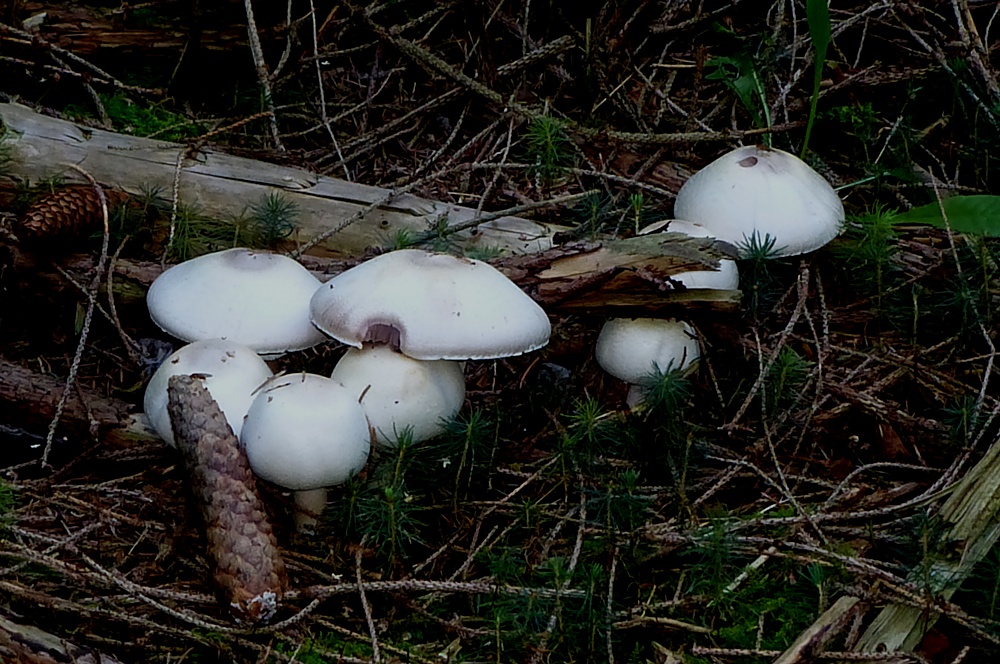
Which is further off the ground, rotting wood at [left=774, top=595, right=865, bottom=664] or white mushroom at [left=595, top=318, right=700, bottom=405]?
white mushroom at [left=595, top=318, right=700, bottom=405]

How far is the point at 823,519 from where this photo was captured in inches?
98.1

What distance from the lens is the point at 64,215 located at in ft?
10.4

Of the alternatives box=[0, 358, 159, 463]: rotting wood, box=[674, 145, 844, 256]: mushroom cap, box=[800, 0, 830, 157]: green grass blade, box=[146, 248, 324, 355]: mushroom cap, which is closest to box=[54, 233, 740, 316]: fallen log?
box=[674, 145, 844, 256]: mushroom cap

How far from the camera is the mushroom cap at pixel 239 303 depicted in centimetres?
267

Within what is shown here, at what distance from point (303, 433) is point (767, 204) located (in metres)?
1.62

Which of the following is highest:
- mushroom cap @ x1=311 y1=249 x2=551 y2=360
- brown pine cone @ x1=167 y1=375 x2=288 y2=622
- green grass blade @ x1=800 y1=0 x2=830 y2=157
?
green grass blade @ x1=800 y1=0 x2=830 y2=157

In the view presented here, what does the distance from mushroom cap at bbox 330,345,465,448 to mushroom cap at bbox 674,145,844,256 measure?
43.1 inches

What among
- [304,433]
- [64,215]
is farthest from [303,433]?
[64,215]

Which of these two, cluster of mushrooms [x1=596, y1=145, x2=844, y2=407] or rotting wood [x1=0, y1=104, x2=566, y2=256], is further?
rotting wood [x1=0, y1=104, x2=566, y2=256]

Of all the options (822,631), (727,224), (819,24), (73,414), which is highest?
(819,24)

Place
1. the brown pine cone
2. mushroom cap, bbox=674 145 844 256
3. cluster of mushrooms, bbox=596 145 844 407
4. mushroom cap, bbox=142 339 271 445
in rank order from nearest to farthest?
1. the brown pine cone
2. mushroom cap, bbox=142 339 271 445
3. cluster of mushrooms, bbox=596 145 844 407
4. mushroom cap, bbox=674 145 844 256

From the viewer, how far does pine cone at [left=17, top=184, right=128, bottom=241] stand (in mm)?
3109

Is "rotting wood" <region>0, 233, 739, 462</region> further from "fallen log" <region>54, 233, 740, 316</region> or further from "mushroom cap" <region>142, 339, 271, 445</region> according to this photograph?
"mushroom cap" <region>142, 339, 271, 445</region>

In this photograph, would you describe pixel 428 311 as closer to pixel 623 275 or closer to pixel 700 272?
pixel 623 275
